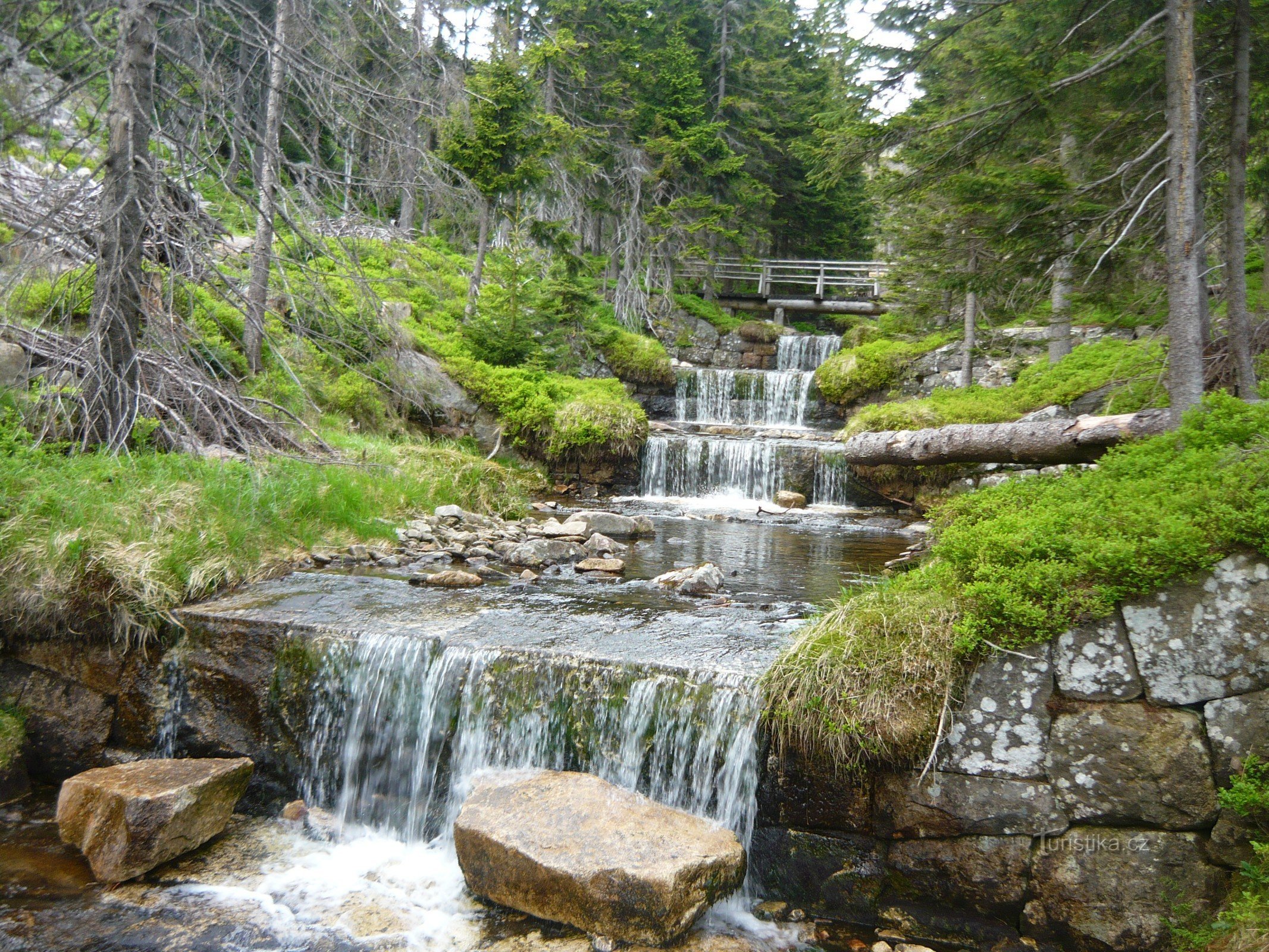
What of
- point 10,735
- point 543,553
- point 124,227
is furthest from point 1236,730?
point 124,227

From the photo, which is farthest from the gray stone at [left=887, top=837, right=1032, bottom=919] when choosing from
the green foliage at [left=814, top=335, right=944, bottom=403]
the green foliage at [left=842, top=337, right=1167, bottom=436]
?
the green foliage at [left=814, top=335, right=944, bottom=403]

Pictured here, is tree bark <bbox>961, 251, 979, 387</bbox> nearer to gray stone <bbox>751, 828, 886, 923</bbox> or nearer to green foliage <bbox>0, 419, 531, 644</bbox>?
green foliage <bbox>0, 419, 531, 644</bbox>

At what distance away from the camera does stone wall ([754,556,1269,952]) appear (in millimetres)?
3576

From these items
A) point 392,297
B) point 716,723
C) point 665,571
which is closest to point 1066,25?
point 665,571

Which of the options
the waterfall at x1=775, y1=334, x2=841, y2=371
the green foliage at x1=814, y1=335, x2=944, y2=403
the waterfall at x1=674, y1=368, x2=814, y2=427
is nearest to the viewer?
the green foliage at x1=814, y1=335, x2=944, y2=403

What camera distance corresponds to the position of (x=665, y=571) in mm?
8219

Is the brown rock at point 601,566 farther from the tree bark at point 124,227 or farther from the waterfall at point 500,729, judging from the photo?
the tree bark at point 124,227

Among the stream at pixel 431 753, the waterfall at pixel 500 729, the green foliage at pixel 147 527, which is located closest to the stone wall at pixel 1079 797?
the stream at pixel 431 753

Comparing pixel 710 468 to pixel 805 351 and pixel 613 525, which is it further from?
pixel 805 351

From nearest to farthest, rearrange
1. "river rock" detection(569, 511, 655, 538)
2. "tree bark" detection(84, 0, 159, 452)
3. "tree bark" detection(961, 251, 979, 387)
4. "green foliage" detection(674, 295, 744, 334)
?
"tree bark" detection(84, 0, 159, 452), "river rock" detection(569, 511, 655, 538), "tree bark" detection(961, 251, 979, 387), "green foliage" detection(674, 295, 744, 334)

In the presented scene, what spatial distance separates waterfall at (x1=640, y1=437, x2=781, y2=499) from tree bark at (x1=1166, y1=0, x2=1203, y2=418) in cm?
846

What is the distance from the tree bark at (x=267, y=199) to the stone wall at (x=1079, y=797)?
5.27 m

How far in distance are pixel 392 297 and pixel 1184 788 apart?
1568 cm

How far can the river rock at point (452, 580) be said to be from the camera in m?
7.11
